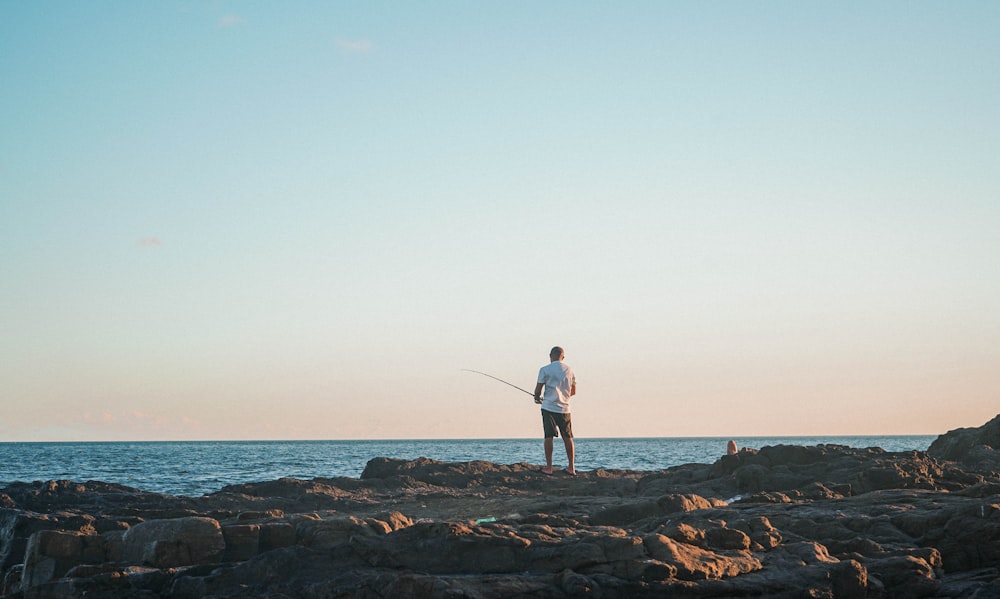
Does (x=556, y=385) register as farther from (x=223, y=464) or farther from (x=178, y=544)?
→ (x=223, y=464)

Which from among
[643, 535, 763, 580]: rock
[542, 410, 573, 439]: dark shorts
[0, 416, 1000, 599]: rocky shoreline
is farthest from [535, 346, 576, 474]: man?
[643, 535, 763, 580]: rock

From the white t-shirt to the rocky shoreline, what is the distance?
3.30 meters

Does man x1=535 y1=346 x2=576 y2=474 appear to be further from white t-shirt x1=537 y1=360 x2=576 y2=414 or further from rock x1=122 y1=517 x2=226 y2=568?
rock x1=122 y1=517 x2=226 y2=568

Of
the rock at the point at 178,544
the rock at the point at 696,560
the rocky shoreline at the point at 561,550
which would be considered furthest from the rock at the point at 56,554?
the rock at the point at 696,560

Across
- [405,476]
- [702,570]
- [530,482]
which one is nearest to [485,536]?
[702,570]

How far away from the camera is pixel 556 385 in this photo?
13695mm

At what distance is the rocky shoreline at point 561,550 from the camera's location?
19.3 feet

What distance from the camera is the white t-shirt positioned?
13695 mm

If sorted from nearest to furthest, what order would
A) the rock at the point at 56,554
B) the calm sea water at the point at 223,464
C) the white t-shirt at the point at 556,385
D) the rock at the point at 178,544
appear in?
the rock at the point at 178,544
the rock at the point at 56,554
the white t-shirt at the point at 556,385
the calm sea water at the point at 223,464

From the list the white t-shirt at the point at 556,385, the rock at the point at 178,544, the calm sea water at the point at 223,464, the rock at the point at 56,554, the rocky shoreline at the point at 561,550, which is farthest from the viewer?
the calm sea water at the point at 223,464

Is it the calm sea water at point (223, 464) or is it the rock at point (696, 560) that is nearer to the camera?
the rock at point (696, 560)

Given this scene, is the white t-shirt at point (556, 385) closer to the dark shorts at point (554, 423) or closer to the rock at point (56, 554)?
the dark shorts at point (554, 423)

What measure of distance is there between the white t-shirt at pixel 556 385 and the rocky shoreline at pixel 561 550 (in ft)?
10.8

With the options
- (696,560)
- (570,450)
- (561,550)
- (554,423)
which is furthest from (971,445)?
(561,550)
